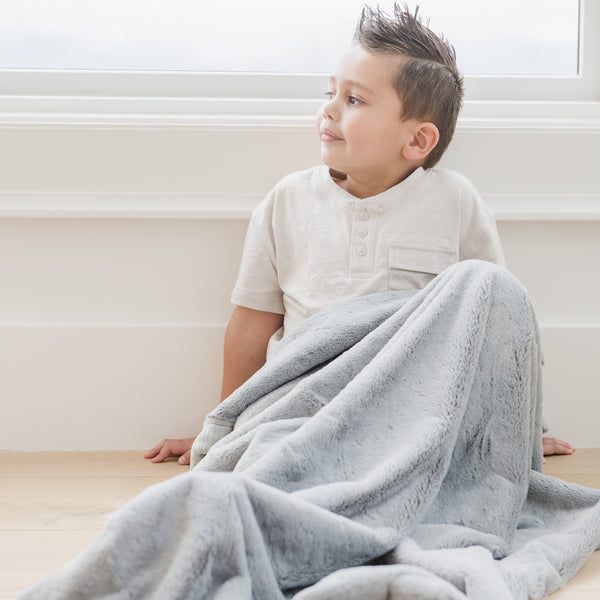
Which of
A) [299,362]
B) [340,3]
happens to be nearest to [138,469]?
[299,362]

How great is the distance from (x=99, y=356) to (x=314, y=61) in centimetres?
66

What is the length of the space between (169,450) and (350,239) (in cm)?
46

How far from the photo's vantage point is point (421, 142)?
1.23m

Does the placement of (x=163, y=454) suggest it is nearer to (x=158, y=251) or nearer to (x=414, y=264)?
(x=158, y=251)

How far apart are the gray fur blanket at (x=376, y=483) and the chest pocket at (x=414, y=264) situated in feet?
0.17

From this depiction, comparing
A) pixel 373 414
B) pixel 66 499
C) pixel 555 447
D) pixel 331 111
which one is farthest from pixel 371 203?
pixel 66 499

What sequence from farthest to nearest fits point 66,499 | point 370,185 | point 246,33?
point 246,33
point 370,185
point 66,499

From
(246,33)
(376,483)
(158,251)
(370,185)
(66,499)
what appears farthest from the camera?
(246,33)

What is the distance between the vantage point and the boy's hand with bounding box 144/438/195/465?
1.31 metres

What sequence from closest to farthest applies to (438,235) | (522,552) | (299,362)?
(522,552)
(299,362)
(438,235)

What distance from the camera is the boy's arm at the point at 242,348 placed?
1293 millimetres

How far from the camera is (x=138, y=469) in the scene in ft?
4.17

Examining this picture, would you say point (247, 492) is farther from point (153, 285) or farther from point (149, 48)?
point (149, 48)

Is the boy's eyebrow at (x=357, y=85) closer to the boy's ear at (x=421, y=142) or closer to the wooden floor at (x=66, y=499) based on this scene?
the boy's ear at (x=421, y=142)
